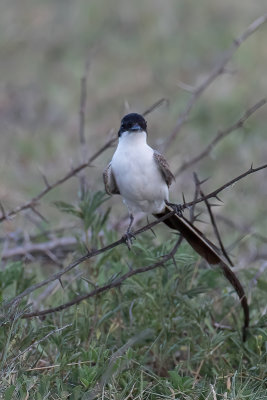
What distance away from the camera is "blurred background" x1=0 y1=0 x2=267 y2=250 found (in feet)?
26.6

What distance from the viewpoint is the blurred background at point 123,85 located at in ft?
26.6

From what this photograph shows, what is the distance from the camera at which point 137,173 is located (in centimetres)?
363

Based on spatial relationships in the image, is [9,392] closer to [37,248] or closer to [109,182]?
[109,182]

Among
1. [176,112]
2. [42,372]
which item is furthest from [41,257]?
[176,112]

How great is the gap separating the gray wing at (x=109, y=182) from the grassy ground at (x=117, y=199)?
0.27 m

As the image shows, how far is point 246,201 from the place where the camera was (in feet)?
24.5

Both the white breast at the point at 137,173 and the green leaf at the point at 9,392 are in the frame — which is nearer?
the green leaf at the point at 9,392

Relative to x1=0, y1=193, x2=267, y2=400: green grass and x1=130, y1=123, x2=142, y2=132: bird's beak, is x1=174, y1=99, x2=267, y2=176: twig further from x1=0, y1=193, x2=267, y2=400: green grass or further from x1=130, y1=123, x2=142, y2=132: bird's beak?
x1=0, y1=193, x2=267, y2=400: green grass

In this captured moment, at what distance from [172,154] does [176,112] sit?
1604mm

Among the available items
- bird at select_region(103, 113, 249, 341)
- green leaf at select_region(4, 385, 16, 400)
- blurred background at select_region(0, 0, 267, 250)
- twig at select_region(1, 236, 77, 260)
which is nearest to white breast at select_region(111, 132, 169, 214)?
bird at select_region(103, 113, 249, 341)

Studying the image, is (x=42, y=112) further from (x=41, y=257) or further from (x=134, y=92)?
(x=41, y=257)

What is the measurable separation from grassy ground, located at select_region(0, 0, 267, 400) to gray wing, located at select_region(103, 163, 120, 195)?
27 centimetres

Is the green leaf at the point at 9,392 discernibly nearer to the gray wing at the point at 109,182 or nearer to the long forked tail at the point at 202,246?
the long forked tail at the point at 202,246

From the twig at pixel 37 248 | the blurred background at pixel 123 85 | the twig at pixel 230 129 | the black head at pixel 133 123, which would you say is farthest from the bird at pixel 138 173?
the blurred background at pixel 123 85
